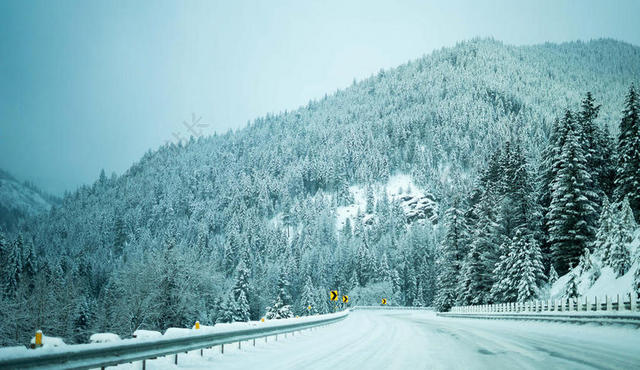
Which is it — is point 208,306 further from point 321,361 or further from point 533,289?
point 321,361

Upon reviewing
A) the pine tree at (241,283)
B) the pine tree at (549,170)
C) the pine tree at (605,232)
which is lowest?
the pine tree at (241,283)

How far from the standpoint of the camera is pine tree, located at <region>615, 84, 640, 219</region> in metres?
34.0

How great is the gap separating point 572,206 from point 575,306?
15.5 metres

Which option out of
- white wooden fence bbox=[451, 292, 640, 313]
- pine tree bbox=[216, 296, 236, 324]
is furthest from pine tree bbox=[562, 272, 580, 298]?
pine tree bbox=[216, 296, 236, 324]

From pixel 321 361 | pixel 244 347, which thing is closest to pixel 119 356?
pixel 321 361

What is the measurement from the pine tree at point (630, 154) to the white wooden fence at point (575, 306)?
33.5 feet

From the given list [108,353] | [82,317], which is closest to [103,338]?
[108,353]

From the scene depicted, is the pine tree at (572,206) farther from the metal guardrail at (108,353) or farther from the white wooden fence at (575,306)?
the metal guardrail at (108,353)

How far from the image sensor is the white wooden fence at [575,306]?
18.3 meters

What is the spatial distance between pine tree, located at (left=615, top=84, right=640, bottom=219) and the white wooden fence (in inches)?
401

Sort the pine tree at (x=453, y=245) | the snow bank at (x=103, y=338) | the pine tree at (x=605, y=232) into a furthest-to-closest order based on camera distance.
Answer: the pine tree at (x=453, y=245)
the pine tree at (x=605, y=232)
the snow bank at (x=103, y=338)

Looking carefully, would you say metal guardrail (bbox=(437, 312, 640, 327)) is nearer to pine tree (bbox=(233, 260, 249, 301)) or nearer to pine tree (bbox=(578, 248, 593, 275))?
pine tree (bbox=(578, 248, 593, 275))

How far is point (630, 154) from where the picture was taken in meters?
34.6

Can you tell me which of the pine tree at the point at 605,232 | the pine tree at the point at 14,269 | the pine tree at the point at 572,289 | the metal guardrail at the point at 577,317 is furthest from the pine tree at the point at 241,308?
the pine tree at the point at 605,232
